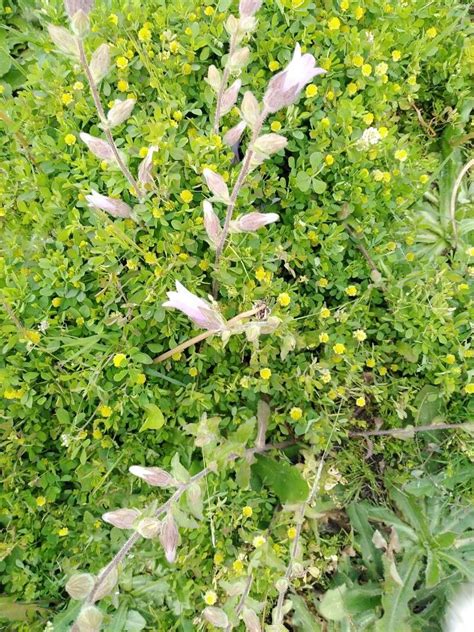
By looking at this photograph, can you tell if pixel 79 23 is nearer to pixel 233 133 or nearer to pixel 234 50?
pixel 234 50

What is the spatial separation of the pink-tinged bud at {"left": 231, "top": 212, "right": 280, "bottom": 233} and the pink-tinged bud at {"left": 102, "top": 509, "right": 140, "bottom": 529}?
80cm

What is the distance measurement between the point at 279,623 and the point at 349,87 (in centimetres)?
176

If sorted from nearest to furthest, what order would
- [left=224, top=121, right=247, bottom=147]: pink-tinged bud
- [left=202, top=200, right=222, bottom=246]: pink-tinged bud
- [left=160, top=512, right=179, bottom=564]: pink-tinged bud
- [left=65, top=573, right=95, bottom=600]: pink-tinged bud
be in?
[left=65, top=573, right=95, bottom=600]: pink-tinged bud
[left=160, top=512, right=179, bottom=564]: pink-tinged bud
[left=202, top=200, right=222, bottom=246]: pink-tinged bud
[left=224, top=121, right=247, bottom=147]: pink-tinged bud

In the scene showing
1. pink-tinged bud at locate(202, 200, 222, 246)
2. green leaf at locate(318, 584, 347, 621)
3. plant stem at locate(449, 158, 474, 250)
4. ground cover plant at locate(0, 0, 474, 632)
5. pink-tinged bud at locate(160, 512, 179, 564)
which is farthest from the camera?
plant stem at locate(449, 158, 474, 250)

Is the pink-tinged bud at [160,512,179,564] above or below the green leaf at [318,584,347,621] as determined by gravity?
above

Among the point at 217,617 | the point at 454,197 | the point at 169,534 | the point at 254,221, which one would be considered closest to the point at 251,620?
the point at 217,617

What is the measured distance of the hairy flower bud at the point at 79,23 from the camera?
1302 mm

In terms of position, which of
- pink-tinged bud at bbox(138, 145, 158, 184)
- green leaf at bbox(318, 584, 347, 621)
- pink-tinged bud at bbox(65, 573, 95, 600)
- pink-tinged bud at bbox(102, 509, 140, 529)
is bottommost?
green leaf at bbox(318, 584, 347, 621)

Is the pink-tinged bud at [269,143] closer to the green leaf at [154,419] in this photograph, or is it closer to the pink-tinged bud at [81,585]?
the green leaf at [154,419]

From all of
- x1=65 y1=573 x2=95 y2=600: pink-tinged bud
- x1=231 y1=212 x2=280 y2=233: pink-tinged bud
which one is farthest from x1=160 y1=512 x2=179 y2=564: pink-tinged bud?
x1=231 y1=212 x2=280 y2=233: pink-tinged bud

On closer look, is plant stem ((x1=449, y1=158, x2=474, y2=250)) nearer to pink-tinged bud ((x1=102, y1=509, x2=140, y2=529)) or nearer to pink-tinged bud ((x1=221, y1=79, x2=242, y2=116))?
pink-tinged bud ((x1=221, y1=79, x2=242, y2=116))

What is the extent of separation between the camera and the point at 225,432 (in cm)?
219

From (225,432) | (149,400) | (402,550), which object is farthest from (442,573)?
(149,400)

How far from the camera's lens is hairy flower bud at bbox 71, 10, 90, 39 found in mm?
1302
